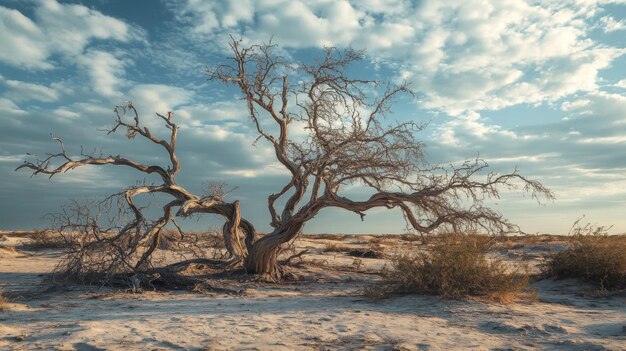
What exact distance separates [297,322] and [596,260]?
7.20 metres

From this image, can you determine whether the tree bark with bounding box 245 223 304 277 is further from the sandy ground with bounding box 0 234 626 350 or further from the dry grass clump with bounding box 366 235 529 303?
the dry grass clump with bounding box 366 235 529 303

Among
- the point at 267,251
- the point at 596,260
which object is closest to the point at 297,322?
the point at 267,251

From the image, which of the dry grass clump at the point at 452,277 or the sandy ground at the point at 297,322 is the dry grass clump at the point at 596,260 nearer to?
the sandy ground at the point at 297,322

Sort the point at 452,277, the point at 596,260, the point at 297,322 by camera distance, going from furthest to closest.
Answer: the point at 596,260, the point at 452,277, the point at 297,322

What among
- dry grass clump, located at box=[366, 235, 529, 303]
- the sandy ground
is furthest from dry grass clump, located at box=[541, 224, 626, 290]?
dry grass clump, located at box=[366, 235, 529, 303]

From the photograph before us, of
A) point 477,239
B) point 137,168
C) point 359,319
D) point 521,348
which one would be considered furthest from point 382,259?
point 521,348

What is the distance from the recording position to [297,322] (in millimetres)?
7129

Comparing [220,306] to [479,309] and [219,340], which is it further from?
[479,309]

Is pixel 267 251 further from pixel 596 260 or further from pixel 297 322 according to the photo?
pixel 596 260

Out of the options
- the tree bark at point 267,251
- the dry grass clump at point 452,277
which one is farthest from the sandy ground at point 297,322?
the tree bark at point 267,251

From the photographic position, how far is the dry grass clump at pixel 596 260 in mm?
10391

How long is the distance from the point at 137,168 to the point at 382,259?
32.8 feet

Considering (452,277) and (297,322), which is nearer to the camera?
(297,322)

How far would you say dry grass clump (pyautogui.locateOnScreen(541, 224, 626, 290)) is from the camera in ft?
34.1
